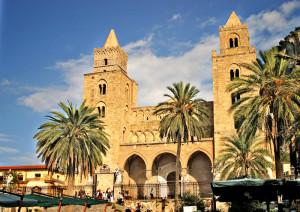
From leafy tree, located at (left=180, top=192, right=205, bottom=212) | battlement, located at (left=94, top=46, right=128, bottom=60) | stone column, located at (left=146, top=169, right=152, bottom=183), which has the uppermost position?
battlement, located at (left=94, top=46, right=128, bottom=60)

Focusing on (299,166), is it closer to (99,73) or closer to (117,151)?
(117,151)

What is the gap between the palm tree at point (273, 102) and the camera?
58.4 feet

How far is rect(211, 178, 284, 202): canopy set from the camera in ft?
40.5

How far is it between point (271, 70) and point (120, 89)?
22.5 meters

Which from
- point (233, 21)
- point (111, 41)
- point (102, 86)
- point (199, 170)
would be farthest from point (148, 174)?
point (233, 21)

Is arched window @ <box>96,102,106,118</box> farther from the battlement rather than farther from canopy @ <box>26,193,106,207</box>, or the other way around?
canopy @ <box>26,193,106,207</box>

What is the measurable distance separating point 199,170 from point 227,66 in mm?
10977

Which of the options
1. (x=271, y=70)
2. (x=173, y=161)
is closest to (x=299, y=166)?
(x=271, y=70)

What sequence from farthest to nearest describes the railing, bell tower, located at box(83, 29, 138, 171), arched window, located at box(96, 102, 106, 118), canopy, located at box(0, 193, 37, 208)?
arched window, located at box(96, 102, 106, 118)
bell tower, located at box(83, 29, 138, 171)
the railing
canopy, located at box(0, 193, 37, 208)

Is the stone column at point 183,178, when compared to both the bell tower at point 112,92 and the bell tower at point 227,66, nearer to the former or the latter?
the bell tower at point 227,66

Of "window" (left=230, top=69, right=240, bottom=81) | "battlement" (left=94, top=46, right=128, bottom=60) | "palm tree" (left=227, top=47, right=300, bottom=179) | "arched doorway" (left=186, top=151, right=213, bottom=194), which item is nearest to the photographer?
"palm tree" (left=227, top=47, right=300, bottom=179)

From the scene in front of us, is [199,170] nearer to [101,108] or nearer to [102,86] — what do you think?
[101,108]

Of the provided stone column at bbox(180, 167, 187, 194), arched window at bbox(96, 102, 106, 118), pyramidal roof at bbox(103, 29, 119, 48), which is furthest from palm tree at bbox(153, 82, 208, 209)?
pyramidal roof at bbox(103, 29, 119, 48)

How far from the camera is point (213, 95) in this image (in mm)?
35938
